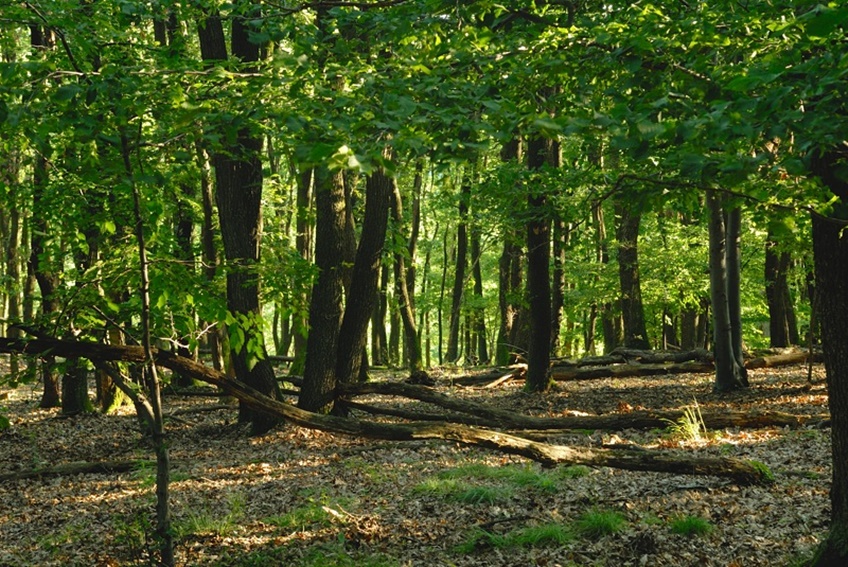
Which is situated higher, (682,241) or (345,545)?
(682,241)

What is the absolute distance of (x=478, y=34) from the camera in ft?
15.6

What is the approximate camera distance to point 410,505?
24.6 feet

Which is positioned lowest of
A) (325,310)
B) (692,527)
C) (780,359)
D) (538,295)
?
(692,527)

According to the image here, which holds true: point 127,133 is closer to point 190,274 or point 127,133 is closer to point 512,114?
point 190,274

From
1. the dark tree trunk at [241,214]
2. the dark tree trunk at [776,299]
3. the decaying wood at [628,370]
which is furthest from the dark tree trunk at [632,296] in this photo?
the dark tree trunk at [241,214]

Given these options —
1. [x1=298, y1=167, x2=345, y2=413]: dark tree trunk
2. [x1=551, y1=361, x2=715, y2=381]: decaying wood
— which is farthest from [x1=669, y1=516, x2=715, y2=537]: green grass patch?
[x1=551, y1=361, x2=715, y2=381]: decaying wood

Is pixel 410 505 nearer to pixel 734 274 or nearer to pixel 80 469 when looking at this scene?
pixel 80 469

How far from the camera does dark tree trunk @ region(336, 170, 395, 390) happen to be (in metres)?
12.0

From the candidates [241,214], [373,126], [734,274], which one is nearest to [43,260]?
[241,214]

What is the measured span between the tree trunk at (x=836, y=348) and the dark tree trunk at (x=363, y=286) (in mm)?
7782

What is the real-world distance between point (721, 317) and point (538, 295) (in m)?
3.36

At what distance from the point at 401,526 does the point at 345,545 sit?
0.63 metres

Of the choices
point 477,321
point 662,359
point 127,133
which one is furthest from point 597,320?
point 127,133

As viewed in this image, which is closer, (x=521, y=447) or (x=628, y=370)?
(x=521, y=447)
